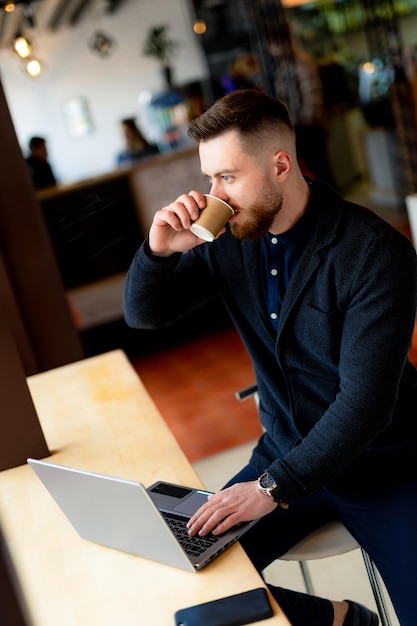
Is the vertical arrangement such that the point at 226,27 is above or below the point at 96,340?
above

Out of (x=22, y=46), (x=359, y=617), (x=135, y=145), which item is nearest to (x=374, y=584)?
(x=359, y=617)

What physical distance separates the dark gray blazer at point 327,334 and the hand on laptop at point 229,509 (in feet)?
0.21

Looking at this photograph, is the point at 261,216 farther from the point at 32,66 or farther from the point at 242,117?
the point at 32,66

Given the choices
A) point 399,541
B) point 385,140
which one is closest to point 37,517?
point 399,541

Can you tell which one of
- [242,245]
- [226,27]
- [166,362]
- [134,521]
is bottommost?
[166,362]

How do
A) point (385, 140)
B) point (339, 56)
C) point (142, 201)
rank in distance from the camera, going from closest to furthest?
point (142, 201) → point (385, 140) → point (339, 56)

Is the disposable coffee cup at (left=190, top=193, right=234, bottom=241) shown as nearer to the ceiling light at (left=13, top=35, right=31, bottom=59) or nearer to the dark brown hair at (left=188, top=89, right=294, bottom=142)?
the dark brown hair at (left=188, top=89, right=294, bottom=142)

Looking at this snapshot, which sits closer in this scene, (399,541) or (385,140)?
(399,541)

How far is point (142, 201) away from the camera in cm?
628

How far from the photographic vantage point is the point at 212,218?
156 cm

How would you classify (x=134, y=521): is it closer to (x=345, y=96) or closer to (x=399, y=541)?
(x=399, y=541)

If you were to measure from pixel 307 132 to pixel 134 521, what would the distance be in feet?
24.2

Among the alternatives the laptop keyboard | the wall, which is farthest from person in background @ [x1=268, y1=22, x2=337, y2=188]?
the laptop keyboard

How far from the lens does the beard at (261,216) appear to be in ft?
5.28
